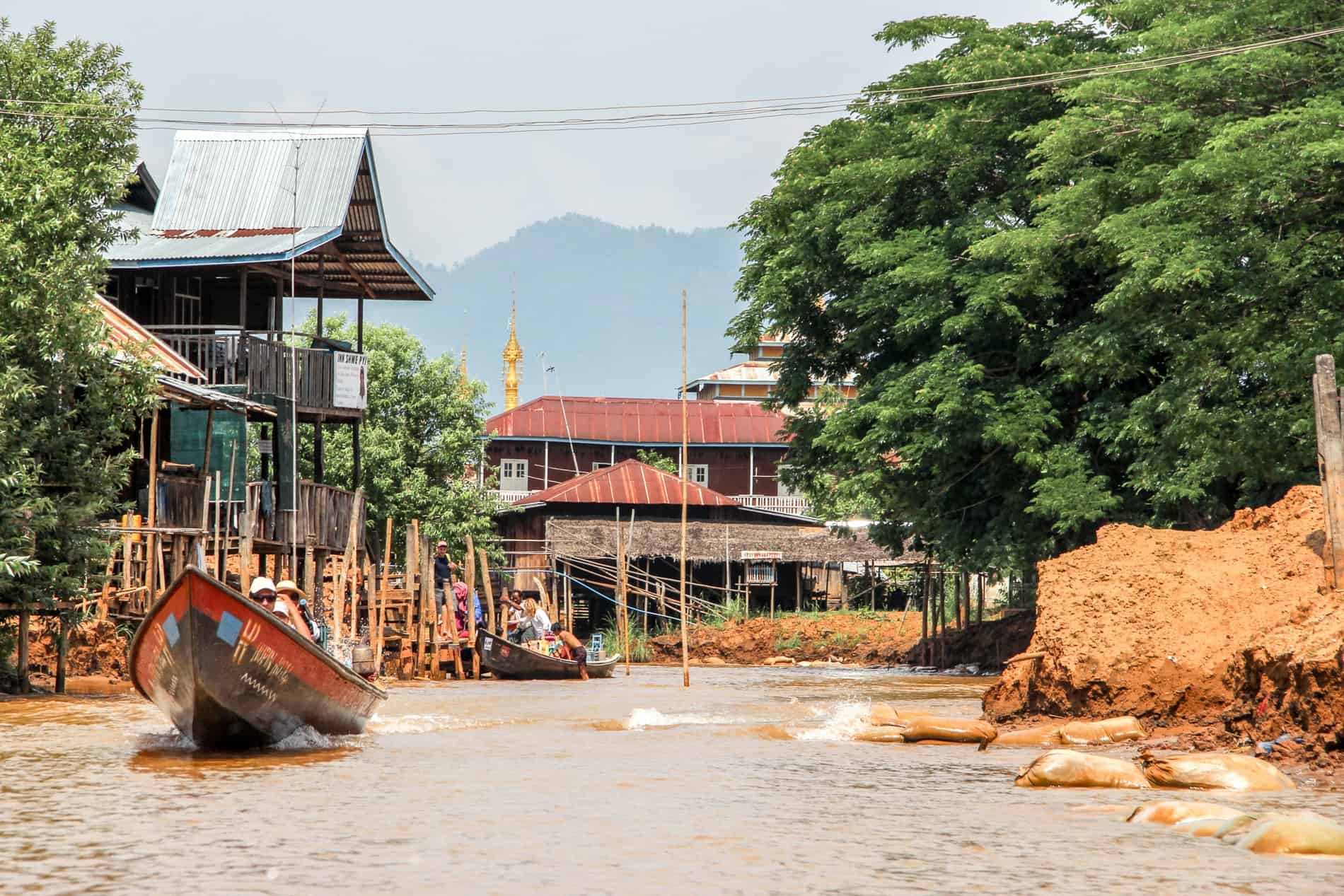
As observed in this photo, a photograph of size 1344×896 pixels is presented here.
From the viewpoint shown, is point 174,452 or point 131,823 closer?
point 131,823

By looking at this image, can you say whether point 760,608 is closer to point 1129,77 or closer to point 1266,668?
point 1129,77

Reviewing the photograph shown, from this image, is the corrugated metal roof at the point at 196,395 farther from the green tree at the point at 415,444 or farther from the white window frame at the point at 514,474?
the white window frame at the point at 514,474

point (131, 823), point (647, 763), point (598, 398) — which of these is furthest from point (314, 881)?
point (598, 398)

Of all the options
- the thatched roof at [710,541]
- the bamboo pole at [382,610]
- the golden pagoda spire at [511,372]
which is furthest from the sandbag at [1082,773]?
the golden pagoda spire at [511,372]

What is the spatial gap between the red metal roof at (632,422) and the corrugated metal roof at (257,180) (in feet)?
79.3

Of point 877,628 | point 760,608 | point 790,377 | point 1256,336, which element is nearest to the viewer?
point 1256,336

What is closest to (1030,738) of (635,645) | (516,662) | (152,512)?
(152,512)

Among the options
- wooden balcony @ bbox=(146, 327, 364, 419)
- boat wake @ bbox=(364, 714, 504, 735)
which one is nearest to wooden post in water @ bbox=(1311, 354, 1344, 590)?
boat wake @ bbox=(364, 714, 504, 735)

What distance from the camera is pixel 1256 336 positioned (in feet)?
65.8

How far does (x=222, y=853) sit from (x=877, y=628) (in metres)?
35.0

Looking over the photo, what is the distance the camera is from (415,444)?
4172cm

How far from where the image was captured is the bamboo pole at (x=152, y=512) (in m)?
22.6

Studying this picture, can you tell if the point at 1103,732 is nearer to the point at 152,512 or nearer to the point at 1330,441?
the point at 1330,441

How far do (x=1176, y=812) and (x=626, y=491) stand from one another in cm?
3785
